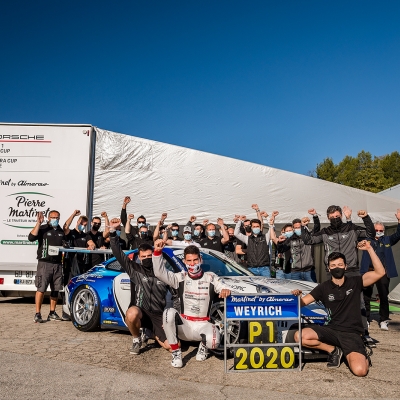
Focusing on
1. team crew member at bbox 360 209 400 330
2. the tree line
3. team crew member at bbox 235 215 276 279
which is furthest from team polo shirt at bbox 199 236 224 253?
the tree line

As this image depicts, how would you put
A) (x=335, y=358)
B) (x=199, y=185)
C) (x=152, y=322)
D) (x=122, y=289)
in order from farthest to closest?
(x=199, y=185)
(x=122, y=289)
(x=152, y=322)
(x=335, y=358)

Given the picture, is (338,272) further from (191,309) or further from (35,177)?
(35,177)

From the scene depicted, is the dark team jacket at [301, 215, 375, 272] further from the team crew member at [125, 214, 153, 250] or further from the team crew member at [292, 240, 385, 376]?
the team crew member at [125, 214, 153, 250]

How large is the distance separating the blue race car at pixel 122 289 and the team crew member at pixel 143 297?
0.20 m

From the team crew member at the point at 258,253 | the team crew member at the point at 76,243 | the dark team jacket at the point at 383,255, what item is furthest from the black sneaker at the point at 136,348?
the dark team jacket at the point at 383,255

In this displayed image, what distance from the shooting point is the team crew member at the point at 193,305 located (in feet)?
18.7

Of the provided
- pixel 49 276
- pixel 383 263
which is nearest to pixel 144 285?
pixel 49 276

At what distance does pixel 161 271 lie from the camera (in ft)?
→ 19.4

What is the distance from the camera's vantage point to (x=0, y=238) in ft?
33.7

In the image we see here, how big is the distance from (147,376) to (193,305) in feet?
3.37

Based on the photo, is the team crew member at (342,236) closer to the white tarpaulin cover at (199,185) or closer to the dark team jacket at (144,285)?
the dark team jacket at (144,285)

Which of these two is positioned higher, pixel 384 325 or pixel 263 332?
pixel 263 332

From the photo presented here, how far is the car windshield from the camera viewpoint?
7.20m

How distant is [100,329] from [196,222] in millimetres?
4908
